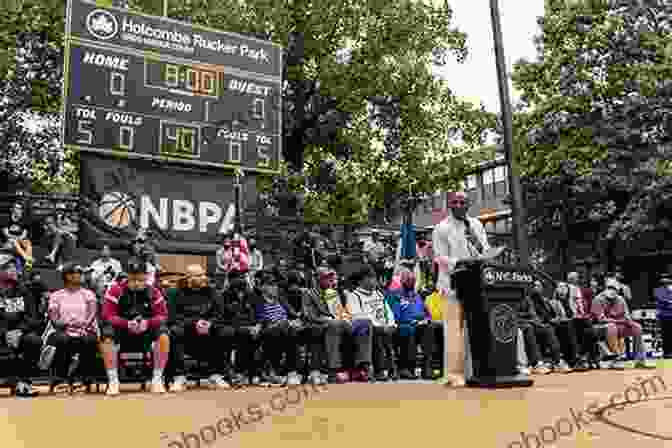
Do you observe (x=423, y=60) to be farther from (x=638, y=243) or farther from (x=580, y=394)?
(x=580, y=394)

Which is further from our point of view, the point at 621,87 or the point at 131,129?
the point at 621,87

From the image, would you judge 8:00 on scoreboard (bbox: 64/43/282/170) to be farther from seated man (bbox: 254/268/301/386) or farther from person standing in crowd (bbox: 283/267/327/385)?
seated man (bbox: 254/268/301/386)

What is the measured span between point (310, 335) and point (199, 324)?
1.47 metres

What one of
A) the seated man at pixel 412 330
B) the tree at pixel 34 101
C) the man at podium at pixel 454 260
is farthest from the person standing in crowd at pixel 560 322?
the tree at pixel 34 101

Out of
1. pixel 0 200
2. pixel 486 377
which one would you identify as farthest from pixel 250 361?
pixel 0 200

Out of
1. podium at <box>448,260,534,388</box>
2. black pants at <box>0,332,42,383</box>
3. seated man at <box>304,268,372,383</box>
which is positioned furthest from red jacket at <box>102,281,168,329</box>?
podium at <box>448,260,534,388</box>

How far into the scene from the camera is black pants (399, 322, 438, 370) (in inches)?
374

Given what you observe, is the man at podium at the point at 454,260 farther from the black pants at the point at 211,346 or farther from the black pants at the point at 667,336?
the black pants at the point at 667,336

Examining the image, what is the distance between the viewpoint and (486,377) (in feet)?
20.5

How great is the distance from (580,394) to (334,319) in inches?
155

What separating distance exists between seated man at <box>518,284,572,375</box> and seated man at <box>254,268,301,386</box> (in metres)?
3.12

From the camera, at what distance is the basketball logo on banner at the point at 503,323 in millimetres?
6293

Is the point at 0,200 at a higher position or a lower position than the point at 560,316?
higher

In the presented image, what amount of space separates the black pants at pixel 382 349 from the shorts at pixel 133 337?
2.90 m
